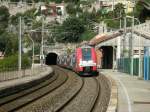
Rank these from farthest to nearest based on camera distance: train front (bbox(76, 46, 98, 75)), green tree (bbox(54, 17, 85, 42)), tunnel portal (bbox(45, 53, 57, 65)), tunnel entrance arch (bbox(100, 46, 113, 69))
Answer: tunnel portal (bbox(45, 53, 57, 65)), green tree (bbox(54, 17, 85, 42)), tunnel entrance arch (bbox(100, 46, 113, 69)), train front (bbox(76, 46, 98, 75))

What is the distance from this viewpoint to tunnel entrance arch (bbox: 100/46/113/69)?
3588 inches

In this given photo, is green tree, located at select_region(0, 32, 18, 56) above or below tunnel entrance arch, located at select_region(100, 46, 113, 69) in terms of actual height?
above

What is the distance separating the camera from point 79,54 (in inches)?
2283

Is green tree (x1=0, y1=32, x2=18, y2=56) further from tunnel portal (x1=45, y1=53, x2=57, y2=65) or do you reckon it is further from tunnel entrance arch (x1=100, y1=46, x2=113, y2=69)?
tunnel portal (x1=45, y1=53, x2=57, y2=65)

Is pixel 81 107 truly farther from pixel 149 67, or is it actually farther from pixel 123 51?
pixel 123 51

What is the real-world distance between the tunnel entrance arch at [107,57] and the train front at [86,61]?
32.6 m

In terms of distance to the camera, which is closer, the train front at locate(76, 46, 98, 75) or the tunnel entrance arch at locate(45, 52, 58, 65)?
the train front at locate(76, 46, 98, 75)

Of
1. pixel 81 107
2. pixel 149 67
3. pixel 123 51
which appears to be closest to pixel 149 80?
pixel 149 67

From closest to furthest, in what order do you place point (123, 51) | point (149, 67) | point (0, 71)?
point (0, 71), point (149, 67), point (123, 51)

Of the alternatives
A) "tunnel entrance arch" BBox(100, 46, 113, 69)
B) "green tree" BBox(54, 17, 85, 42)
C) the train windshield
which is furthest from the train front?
A: "green tree" BBox(54, 17, 85, 42)

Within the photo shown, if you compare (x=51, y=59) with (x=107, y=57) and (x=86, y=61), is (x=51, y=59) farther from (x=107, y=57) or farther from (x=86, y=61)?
(x=86, y=61)

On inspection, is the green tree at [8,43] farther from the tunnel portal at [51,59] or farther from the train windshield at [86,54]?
the tunnel portal at [51,59]

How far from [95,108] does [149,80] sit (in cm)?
2295

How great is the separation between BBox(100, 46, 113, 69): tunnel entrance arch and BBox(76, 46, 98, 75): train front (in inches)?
1282
